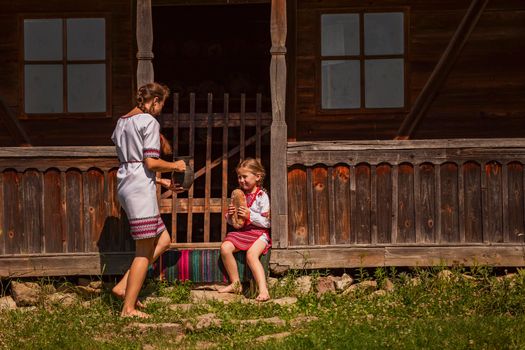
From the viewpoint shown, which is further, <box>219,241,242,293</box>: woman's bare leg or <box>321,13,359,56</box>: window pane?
<box>321,13,359,56</box>: window pane

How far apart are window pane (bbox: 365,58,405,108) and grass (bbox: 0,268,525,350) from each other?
3137mm

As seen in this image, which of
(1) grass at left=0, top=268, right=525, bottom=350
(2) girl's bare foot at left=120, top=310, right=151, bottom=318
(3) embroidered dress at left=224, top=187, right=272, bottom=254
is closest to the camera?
(1) grass at left=0, top=268, right=525, bottom=350

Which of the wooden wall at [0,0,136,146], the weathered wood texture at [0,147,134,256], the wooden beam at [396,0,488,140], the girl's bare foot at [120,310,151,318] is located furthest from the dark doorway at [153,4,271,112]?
the girl's bare foot at [120,310,151,318]

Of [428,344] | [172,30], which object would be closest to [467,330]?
[428,344]

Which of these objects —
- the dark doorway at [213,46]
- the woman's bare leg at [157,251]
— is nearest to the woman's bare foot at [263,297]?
the woman's bare leg at [157,251]

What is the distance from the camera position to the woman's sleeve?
7.90m

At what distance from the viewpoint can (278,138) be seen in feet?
30.0

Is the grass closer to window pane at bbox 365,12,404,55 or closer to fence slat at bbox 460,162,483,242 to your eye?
fence slat at bbox 460,162,483,242

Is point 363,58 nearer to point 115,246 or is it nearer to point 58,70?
point 58,70

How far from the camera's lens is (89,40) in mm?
11867

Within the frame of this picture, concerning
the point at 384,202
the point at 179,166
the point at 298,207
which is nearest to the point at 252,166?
the point at 298,207

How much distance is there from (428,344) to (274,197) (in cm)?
282

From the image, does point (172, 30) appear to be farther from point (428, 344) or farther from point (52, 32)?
point (428, 344)

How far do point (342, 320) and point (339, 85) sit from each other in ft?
15.9
